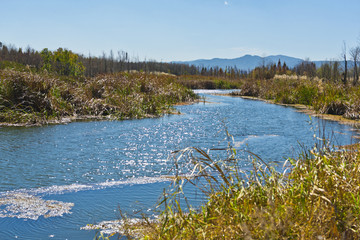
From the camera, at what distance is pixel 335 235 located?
2.65 metres

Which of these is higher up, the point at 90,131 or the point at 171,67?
the point at 171,67

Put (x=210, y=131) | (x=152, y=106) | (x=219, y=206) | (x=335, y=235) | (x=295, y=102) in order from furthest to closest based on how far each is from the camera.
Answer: (x=295, y=102) < (x=152, y=106) < (x=210, y=131) < (x=219, y=206) < (x=335, y=235)

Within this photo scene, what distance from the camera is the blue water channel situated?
3883 mm

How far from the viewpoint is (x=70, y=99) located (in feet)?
41.7

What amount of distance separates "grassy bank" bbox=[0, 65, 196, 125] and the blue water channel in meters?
1.13

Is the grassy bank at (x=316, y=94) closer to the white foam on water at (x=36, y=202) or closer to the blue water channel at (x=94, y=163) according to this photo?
the blue water channel at (x=94, y=163)

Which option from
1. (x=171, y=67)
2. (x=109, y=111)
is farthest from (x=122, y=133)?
(x=171, y=67)

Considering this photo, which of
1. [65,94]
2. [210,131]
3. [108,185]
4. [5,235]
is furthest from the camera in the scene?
[65,94]

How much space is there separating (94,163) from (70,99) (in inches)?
284

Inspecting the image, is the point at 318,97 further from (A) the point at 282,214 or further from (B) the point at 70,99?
(A) the point at 282,214

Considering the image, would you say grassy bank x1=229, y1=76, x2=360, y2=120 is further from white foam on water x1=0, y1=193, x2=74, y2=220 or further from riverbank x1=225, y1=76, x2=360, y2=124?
white foam on water x1=0, y1=193, x2=74, y2=220

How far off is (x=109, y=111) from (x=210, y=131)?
15.7 ft

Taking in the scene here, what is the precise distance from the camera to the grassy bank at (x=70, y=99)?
10.8m

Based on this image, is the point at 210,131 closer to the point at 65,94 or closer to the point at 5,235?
the point at 65,94
